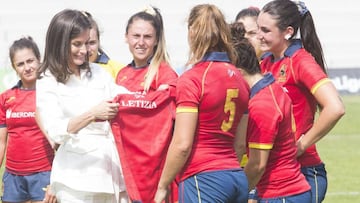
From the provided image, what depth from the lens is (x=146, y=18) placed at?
6938 mm

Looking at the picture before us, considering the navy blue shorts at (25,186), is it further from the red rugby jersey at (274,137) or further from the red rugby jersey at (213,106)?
the red rugby jersey at (213,106)

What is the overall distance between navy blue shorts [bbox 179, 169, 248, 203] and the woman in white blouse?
62cm

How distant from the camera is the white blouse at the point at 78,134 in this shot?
559cm

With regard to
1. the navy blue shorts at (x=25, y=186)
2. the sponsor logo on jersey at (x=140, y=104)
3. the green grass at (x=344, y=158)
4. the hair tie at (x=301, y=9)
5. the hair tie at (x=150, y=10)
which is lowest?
the green grass at (x=344, y=158)

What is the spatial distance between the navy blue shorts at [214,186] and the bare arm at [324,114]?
0.75 meters

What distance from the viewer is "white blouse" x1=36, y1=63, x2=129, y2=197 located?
559 cm

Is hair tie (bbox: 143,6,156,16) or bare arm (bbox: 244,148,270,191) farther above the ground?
hair tie (bbox: 143,6,156,16)

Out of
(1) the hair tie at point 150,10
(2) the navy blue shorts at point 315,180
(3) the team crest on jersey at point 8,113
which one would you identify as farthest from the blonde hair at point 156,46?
(3) the team crest on jersey at point 8,113

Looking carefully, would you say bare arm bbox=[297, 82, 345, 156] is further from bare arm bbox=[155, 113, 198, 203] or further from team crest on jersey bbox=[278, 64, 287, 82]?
bare arm bbox=[155, 113, 198, 203]

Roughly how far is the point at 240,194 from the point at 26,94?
328cm

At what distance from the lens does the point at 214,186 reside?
531cm

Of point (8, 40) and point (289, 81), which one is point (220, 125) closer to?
point (289, 81)

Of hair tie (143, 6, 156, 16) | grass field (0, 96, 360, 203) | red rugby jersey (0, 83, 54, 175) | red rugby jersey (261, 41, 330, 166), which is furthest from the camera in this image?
grass field (0, 96, 360, 203)

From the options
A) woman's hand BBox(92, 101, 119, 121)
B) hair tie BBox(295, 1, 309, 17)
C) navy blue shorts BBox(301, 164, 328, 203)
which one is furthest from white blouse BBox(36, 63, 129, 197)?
hair tie BBox(295, 1, 309, 17)
